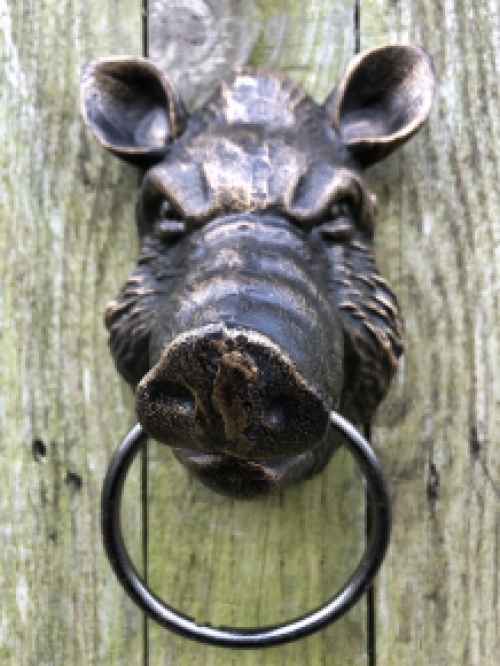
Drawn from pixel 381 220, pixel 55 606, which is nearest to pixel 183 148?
pixel 381 220

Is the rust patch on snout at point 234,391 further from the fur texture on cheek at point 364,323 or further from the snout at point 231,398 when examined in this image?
the fur texture on cheek at point 364,323

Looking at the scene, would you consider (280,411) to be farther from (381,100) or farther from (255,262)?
(381,100)

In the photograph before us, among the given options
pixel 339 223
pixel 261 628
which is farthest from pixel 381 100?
pixel 261 628


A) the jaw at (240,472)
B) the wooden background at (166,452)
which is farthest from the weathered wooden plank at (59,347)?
the jaw at (240,472)

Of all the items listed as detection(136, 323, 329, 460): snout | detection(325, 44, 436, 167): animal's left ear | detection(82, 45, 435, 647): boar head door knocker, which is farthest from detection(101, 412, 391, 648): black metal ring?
detection(325, 44, 436, 167): animal's left ear

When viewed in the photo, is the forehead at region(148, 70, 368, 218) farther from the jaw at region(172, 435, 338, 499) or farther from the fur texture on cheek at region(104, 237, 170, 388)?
the jaw at region(172, 435, 338, 499)

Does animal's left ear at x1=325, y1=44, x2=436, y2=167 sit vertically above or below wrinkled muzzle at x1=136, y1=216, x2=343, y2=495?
above

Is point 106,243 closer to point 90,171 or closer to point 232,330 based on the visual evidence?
point 90,171
